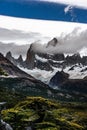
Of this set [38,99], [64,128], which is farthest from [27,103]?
[64,128]

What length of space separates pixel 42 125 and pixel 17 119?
16.8ft

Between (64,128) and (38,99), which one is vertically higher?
(38,99)

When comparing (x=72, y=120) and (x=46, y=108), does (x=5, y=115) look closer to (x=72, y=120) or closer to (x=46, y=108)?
(x=46, y=108)

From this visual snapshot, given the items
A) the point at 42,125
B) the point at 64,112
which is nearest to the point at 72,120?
the point at 64,112

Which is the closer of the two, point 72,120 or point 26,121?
point 26,121

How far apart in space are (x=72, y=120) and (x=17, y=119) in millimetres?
11560

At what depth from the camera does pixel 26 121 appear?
78750 mm

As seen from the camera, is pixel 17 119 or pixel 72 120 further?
pixel 72 120

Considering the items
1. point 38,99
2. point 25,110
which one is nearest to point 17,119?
point 25,110

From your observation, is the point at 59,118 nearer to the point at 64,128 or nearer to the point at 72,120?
the point at 64,128

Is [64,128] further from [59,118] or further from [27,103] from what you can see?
[27,103]

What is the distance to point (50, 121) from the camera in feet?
261

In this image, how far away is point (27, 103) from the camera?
277ft

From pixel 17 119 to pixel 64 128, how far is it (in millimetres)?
7848
